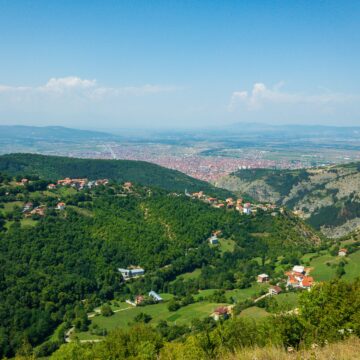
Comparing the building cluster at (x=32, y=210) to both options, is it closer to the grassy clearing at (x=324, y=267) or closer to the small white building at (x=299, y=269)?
the small white building at (x=299, y=269)

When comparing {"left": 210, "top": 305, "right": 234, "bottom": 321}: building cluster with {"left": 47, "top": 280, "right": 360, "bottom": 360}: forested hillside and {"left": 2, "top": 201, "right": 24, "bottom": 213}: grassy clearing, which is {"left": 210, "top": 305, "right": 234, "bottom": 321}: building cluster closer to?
{"left": 47, "top": 280, "right": 360, "bottom": 360}: forested hillside

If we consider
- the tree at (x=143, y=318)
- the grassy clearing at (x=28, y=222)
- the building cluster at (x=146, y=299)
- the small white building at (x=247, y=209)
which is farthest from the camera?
the small white building at (x=247, y=209)

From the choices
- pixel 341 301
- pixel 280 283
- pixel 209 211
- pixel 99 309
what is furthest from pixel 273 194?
pixel 341 301

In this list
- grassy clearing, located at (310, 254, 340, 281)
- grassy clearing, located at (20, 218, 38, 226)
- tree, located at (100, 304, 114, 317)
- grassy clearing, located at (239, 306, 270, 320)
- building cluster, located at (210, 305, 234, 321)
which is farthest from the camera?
grassy clearing, located at (20, 218, 38, 226)

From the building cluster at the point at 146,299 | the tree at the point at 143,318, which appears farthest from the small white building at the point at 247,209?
the tree at the point at 143,318

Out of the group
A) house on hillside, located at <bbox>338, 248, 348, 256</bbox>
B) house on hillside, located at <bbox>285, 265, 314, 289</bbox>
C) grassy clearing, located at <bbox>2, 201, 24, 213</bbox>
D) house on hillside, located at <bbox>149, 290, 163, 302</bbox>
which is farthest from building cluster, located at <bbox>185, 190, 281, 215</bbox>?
grassy clearing, located at <bbox>2, 201, 24, 213</bbox>

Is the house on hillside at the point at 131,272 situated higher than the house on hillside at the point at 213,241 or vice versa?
the house on hillside at the point at 213,241

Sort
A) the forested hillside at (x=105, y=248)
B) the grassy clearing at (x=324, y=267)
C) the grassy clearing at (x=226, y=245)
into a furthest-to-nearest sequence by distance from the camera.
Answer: the grassy clearing at (x=226, y=245) < the grassy clearing at (x=324, y=267) < the forested hillside at (x=105, y=248)

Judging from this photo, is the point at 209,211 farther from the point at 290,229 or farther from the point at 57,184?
the point at 57,184
